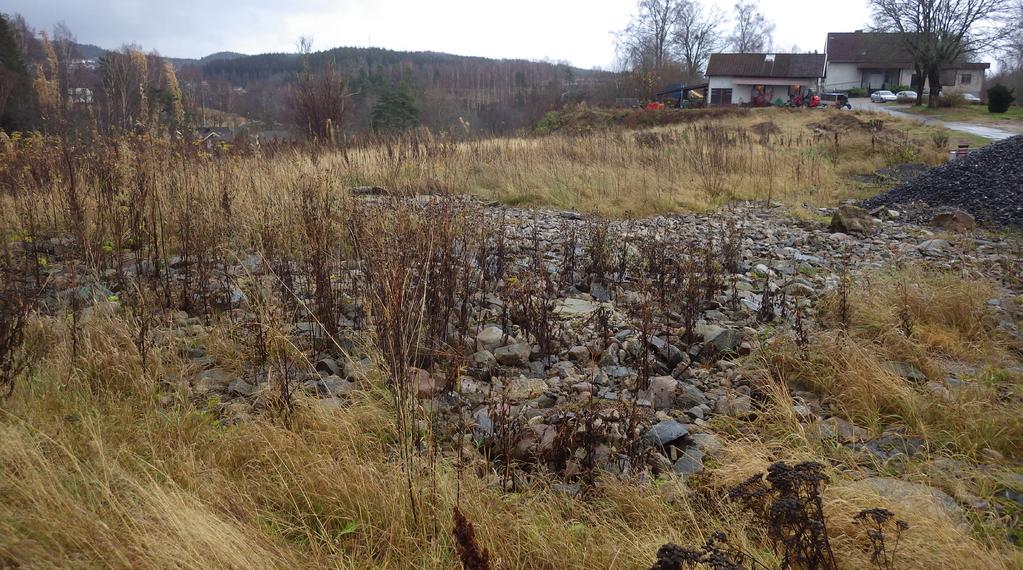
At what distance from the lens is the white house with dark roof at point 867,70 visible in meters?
52.7

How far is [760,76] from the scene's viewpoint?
46.2 m

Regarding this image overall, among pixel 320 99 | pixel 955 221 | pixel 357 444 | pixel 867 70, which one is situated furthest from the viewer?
pixel 867 70

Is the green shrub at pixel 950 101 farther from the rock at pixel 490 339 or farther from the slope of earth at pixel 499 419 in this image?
the rock at pixel 490 339

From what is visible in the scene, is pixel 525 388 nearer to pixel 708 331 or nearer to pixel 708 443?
pixel 708 443

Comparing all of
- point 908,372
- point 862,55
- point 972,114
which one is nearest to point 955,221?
point 908,372

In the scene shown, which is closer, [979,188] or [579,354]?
[579,354]

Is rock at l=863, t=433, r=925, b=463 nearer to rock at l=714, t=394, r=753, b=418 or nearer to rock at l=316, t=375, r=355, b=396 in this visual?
rock at l=714, t=394, r=753, b=418

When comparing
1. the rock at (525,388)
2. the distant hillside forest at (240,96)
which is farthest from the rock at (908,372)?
the distant hillside forest at (240,96)

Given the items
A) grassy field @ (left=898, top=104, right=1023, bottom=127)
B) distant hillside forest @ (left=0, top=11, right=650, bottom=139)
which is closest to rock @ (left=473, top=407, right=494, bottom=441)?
distant hillside forest @ (left=0, top=11, right=650, bottom=139)

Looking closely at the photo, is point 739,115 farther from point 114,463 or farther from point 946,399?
point 114,463

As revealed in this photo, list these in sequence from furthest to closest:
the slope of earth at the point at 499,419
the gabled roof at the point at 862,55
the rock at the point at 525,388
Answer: the gabled roof at the point at 862,55 < the rock at the point at 525,388 < the slope of earth at the point at 499,419

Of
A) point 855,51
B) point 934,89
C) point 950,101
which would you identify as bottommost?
point 950,101

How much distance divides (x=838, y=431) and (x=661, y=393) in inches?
34.6

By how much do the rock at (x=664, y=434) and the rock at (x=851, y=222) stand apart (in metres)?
6.12
